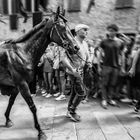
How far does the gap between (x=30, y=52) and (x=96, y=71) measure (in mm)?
4085

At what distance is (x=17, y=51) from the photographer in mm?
6023

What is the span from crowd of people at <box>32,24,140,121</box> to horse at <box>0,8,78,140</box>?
1.98 ft

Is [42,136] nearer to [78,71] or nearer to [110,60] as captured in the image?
[78,71]

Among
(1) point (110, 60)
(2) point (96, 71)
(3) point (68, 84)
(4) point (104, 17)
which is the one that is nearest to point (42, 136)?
(1) point (110, 60)

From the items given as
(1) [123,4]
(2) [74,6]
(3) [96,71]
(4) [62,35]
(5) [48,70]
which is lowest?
(5) [48,70]

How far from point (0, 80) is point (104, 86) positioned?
343 centimetres

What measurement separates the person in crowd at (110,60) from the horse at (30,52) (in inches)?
92.5

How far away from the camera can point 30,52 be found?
6039 millimetres

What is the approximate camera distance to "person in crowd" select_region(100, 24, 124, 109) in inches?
326

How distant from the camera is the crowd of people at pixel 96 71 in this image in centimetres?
700

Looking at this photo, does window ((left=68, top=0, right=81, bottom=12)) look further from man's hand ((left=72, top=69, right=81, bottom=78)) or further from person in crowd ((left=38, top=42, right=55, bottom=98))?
man's hand ((left=72, top=69, right=81, bottom=78))

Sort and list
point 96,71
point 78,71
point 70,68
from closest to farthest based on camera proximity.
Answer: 1. point 70,68
2. point 78,71
3. point 96,71

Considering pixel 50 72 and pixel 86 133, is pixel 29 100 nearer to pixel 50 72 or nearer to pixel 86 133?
pixel 86 133

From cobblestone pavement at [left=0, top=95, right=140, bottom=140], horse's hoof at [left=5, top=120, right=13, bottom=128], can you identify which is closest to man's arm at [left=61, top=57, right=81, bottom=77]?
cobblestone pavement at [left=0, top=95, right=140, bottom=140]
